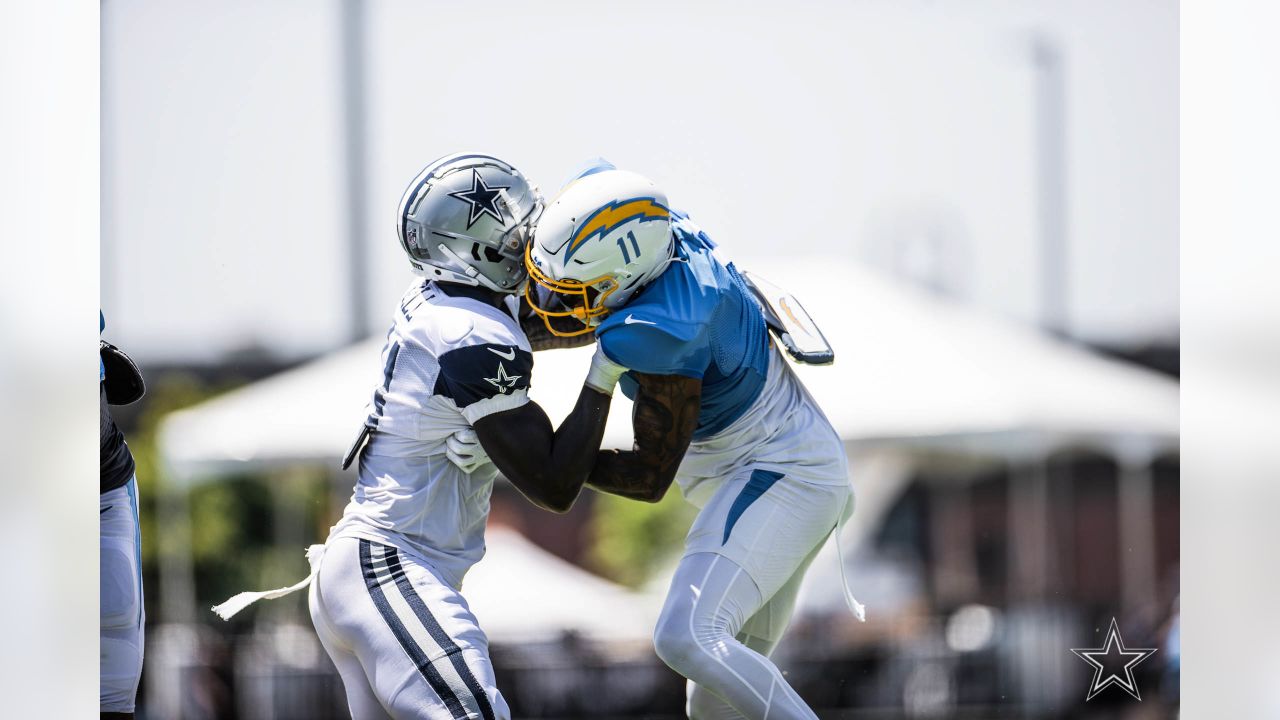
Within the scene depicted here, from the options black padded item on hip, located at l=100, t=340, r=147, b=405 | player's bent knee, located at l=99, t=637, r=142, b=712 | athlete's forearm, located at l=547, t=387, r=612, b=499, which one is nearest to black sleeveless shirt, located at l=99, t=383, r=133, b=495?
black padded item on hip, located at l=100, t=340, r=147, b=405

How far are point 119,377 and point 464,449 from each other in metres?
1.40

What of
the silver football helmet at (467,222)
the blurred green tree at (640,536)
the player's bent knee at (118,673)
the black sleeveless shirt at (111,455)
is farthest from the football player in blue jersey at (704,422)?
the blurred green tree at (640,536)

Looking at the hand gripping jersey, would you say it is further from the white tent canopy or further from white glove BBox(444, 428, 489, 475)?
the white tent canopy

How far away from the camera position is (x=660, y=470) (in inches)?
122

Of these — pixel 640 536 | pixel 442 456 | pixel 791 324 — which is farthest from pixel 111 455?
pixel 640 536

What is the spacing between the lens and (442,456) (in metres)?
3.09

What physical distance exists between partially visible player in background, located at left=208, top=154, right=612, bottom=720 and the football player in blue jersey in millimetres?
148

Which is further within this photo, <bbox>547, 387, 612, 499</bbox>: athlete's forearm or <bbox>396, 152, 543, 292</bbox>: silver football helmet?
<bbox>396, 152, 543, 292</bbox>: silver football helmet

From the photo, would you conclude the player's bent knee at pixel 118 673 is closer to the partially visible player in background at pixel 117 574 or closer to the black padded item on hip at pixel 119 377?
the partially visible player in background at pixel 117 574

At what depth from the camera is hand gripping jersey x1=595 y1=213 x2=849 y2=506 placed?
298 cm

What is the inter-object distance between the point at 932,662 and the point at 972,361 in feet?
5.74
